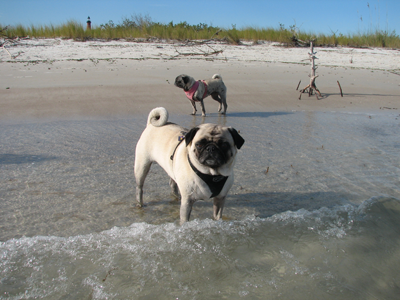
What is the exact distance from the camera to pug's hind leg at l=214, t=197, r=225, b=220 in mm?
3312

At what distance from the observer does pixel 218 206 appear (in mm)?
3379

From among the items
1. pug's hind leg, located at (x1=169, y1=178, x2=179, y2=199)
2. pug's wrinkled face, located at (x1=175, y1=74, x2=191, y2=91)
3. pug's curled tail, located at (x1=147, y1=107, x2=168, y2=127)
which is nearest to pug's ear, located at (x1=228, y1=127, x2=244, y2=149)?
pug's curled tail, located at (x1=147, y1=107, x2=168, y2=127)

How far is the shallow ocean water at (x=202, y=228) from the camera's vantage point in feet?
8.41

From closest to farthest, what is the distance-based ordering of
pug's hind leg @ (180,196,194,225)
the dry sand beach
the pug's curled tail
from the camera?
the dry sand beach
pug's hind leg @ (180,196,194,225)
the pug's curled tail

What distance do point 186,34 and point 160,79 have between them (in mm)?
6977

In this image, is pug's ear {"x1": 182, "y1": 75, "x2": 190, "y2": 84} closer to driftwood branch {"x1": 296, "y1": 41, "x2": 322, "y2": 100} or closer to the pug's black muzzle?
driftwood branch {"x1": 296, "y1": 41, "x2": 322, "y2": 100}

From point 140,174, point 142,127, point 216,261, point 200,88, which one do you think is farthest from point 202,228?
point 200,88

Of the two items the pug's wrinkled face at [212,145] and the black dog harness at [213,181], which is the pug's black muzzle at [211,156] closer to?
the pug's wrinkled face at [212,145]

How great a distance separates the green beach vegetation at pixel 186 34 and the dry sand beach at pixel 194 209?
7449 mm

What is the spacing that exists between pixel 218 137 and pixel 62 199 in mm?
2165

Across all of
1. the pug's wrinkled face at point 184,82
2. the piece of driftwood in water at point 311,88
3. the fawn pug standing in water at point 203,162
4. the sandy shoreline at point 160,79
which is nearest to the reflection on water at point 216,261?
the fawn pug standing in water at point 203,162

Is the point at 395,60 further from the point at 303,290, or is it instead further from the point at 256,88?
the point at 303,290

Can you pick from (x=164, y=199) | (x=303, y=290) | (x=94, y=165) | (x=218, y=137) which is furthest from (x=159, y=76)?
(x=303, y=290)

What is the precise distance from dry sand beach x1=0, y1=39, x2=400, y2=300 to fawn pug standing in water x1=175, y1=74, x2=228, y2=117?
0.48m
